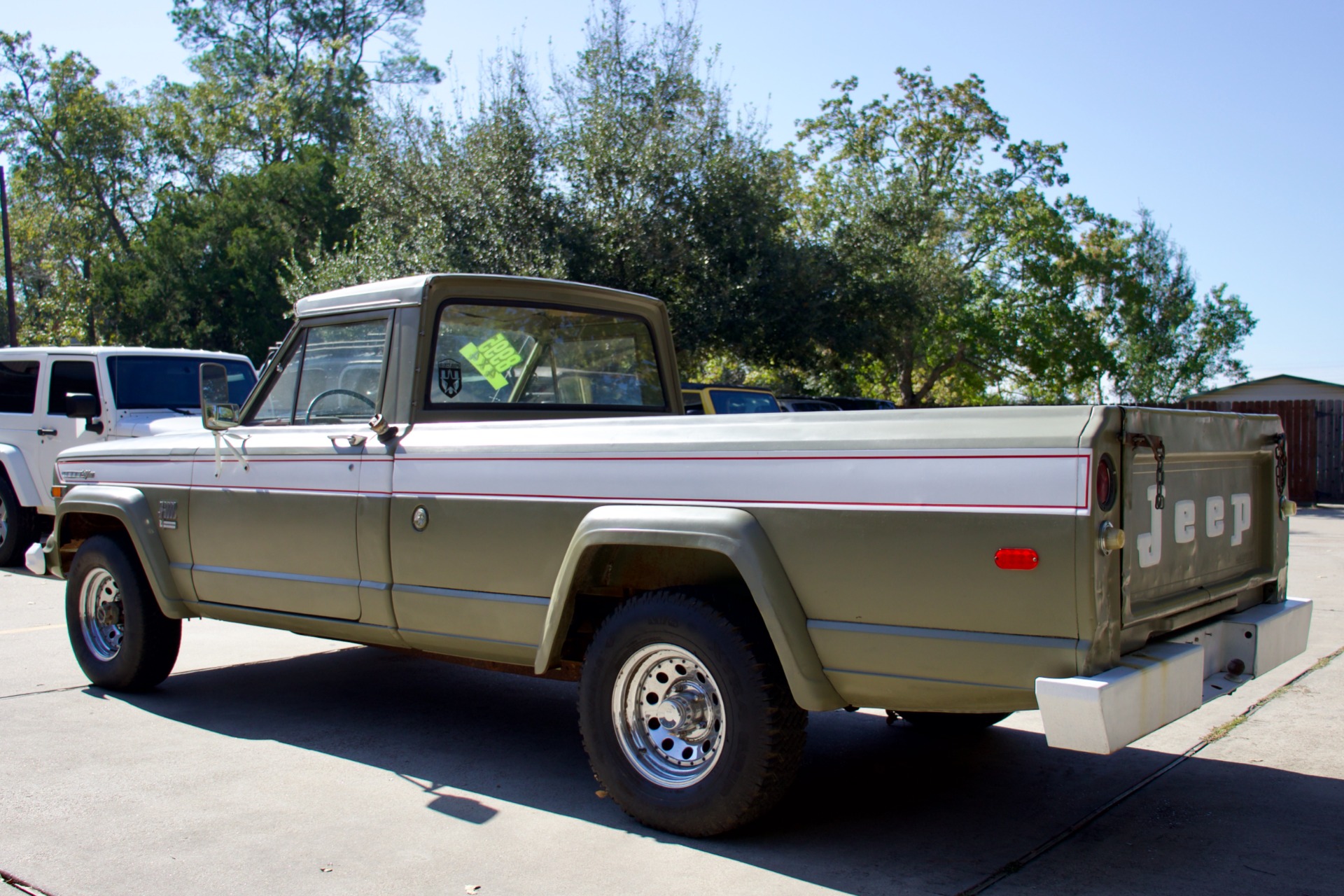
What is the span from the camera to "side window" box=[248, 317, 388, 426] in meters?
4.81

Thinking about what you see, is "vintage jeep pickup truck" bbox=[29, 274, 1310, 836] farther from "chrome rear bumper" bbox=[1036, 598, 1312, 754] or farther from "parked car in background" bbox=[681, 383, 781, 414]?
"parked car in background" bbox=[681, 383, 781, 414]

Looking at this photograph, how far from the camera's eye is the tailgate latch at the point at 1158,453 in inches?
124

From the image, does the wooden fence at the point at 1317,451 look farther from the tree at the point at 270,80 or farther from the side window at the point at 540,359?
the tree at the point at 270,80

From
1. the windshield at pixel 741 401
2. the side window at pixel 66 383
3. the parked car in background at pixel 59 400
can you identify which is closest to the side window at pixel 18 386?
the parked car in background at pixel 59 400

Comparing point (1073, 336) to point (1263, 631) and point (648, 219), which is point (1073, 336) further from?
point (1263, 631)

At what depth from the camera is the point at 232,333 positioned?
30.8 metres

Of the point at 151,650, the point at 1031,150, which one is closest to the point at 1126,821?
the point at 151,650

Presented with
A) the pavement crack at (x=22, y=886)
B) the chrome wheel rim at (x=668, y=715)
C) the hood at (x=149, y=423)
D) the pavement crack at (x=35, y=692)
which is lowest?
the pavement crack at (x=22, y=886)

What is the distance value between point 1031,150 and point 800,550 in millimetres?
36321

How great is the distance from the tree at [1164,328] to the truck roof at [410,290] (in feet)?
115

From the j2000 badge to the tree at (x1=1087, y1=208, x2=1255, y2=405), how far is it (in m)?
35.5

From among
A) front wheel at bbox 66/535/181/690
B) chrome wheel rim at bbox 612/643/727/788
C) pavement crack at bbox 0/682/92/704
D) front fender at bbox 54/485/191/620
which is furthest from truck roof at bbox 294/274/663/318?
pavement crack at bbox 0/682/92/704

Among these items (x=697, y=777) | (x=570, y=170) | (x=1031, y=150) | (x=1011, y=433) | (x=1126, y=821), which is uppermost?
(x=1031, y=150)

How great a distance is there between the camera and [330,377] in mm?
5008
